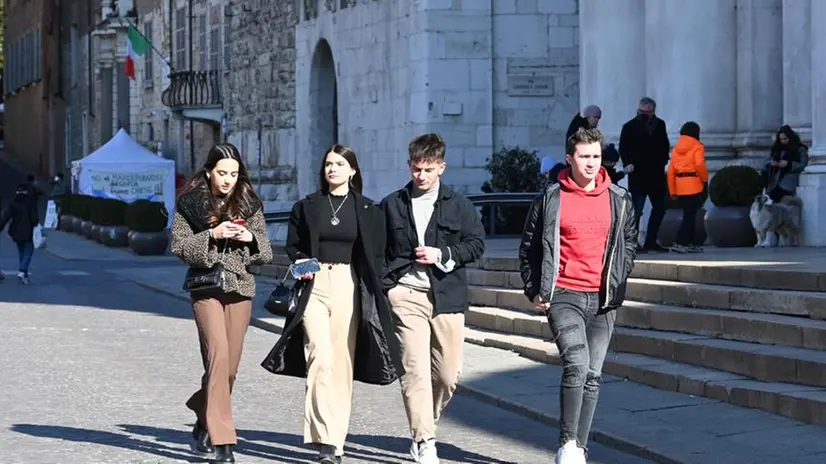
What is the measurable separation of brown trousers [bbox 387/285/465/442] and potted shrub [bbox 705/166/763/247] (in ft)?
37.1

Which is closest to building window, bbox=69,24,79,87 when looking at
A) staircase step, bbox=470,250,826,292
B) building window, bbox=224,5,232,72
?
building window, bbox=224,5,232,72

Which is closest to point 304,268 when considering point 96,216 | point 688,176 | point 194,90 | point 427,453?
point 427,453

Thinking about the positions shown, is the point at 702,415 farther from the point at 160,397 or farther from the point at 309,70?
the point at 309,70

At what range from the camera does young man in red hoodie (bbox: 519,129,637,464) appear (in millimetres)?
9234

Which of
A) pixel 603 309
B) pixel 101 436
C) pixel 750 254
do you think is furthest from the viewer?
pixel 750 254

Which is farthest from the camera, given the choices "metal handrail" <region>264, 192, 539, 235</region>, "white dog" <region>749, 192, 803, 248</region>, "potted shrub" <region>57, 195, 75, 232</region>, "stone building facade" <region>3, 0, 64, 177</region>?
"stone building facade" <region>3, 0, 64, 177</region>

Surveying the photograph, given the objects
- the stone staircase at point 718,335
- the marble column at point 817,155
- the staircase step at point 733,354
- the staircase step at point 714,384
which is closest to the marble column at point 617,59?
the marble column at point 817,155

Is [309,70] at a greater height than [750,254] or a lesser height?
greater

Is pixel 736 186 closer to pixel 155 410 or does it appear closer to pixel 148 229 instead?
pixel 155 410

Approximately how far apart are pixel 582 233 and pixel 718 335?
15.4 feet

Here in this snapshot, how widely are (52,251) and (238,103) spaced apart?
7091mm

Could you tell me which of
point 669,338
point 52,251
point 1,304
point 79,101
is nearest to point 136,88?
point 79,101

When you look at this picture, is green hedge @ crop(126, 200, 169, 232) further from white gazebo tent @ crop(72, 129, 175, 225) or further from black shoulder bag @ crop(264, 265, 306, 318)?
black shoulder bag @ crop(264, 265, 306, 318)

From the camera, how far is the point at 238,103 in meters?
45.4
